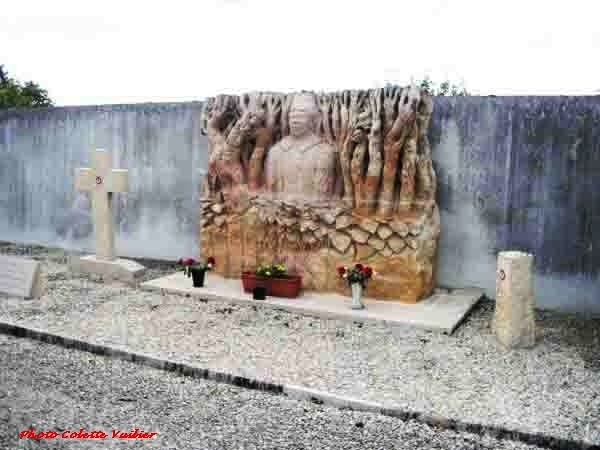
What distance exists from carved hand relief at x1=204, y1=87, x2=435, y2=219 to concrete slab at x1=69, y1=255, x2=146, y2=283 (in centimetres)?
150

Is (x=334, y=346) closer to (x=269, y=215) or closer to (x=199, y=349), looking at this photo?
(x=199, y=349)

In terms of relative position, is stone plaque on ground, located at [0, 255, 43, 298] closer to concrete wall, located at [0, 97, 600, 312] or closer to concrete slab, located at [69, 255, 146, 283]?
concrete slab, located at [69, 255, 146, 283]

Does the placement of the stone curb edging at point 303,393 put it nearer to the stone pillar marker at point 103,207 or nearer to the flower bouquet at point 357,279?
the flower bouquet at point 357,279

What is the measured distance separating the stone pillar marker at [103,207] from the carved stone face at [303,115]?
260 cm

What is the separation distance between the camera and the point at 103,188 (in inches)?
299

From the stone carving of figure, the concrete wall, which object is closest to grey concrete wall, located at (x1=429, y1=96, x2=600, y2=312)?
the concrete wall

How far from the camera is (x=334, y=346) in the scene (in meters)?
4.85

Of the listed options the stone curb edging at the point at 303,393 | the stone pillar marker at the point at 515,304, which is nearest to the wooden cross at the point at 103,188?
the stone curb edging at the point at 303,393

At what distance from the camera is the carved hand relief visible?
5.95m

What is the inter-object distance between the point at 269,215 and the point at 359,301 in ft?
5.35

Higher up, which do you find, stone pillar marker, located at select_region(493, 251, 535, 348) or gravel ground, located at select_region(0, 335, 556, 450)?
stone pillar marker, located at select_region(493, 251, 535, 348)

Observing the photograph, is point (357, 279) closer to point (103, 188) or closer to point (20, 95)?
point (103, 188)

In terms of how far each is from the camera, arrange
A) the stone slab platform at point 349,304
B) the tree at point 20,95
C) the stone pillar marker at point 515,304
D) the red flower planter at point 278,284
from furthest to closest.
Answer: the tree at point 20,95
the red flower planter at point 278,284
the stone slab platform at point 349,304
the stone pillar marker at point 515,304

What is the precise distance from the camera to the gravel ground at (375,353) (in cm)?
370
